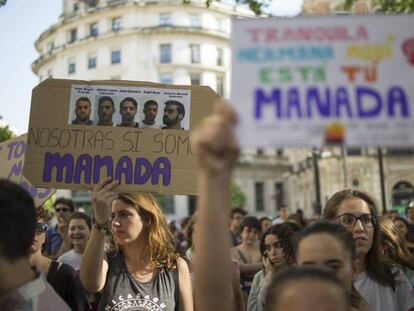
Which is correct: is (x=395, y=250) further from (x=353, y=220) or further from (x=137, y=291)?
(x=137, y=291)

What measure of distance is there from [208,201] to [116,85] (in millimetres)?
1836

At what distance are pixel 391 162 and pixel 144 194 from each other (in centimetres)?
3923

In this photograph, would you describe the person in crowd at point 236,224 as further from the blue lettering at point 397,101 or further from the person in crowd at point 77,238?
the blue lettering at point 397,101

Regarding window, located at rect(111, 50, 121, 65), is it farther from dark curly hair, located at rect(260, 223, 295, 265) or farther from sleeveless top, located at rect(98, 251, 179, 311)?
sleeveless top, located at rect(98, 251, 179, 311)

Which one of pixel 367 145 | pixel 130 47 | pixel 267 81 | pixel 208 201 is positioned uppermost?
pixel 130 47

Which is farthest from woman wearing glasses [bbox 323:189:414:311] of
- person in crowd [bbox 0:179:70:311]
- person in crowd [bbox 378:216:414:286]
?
person in crowd [bbox 0:179:70:311]

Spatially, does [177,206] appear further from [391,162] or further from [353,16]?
[353,16]

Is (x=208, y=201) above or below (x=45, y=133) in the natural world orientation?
below

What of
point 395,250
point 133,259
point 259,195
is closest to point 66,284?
point 133,259

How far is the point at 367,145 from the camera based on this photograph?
5.99ft

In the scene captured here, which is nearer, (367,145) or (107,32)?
(367,145)

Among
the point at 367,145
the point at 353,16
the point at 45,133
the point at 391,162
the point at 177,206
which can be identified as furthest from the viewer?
the point at 177,206

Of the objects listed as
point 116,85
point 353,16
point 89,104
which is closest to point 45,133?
point 89,104

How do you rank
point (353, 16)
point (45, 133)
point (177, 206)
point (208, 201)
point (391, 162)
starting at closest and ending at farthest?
1. point (208, 201)
2. point (353, 16)
3. point (45, 133)
4. point (391, 162)
5. point (177, 206)
